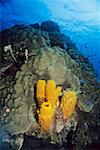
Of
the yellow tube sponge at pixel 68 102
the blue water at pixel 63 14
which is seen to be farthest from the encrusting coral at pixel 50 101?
the blue water at pixel 63 14

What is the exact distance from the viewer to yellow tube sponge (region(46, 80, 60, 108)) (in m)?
3.66

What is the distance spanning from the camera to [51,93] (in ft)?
12.1

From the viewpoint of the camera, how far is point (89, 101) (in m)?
4.35

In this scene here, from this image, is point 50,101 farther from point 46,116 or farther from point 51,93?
point 46,116

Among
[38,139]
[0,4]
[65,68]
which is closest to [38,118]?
[38,139]

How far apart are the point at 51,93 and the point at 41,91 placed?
203mm

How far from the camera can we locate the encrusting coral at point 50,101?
11.9ft

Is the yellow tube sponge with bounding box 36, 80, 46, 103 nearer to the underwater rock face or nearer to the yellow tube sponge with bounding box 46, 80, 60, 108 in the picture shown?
the yellow tube sponge with bounding box 46, 80, 60, 108

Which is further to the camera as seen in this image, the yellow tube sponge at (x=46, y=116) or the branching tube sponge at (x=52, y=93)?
the branching tube sponge at (x=52, y=93)

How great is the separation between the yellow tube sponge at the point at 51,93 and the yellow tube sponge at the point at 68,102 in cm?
15

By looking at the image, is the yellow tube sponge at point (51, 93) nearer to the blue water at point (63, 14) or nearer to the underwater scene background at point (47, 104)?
the underwater scene background at point (47, 104)

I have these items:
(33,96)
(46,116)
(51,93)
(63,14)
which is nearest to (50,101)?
(51,93)

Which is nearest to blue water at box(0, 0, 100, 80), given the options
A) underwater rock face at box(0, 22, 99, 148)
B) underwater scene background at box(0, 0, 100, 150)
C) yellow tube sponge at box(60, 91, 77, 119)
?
underwater scene background at box(0, 0, 100, 150)

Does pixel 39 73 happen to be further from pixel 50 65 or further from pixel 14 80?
pixel 14 80
